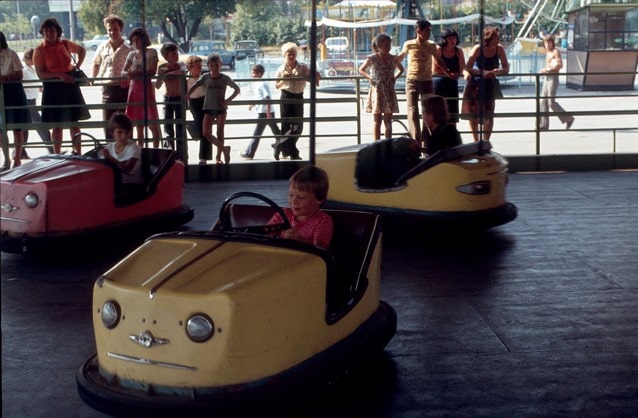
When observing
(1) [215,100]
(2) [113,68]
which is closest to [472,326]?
(1) [215,100]

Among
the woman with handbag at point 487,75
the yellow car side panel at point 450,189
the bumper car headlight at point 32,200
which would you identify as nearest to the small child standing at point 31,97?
the woman with handbag at point 487,75

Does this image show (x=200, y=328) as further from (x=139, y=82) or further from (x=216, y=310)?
(x=139, y=82)

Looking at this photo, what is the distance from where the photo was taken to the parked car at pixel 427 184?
561 cm

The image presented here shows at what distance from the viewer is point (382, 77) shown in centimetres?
893

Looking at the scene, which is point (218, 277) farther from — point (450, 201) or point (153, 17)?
point (153, 17)

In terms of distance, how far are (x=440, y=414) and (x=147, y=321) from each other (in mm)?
918

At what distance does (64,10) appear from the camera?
22.7 meters

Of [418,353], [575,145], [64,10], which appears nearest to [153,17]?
[64,10]

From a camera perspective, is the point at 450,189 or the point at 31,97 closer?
the point at 450,189

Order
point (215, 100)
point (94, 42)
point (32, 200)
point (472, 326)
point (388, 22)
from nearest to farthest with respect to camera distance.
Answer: point (472, 326), point (32, 200), point (215, 100), point (388, 22), point (94, 42)

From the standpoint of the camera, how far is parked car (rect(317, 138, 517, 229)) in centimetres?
561

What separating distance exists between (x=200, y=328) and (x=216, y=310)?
2.6 inches

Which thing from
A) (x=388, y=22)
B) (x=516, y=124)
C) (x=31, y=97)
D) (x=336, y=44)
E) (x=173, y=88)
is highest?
(x=388, y=22)

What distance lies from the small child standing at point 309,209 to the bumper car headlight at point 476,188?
2486 mm
